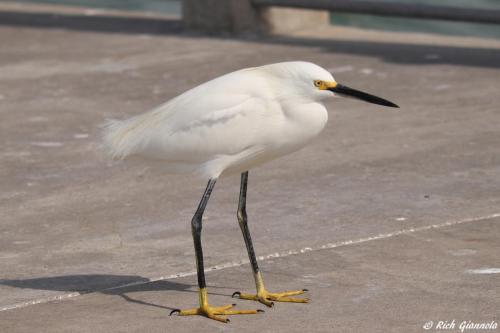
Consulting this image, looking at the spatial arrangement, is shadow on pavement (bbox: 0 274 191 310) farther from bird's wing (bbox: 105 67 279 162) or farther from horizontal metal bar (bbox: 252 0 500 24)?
horizontal metal bar (bbox: 252 0 500 24)

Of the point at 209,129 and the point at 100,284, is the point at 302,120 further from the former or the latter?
the point at 100,284

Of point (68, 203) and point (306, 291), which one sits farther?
point (68, 203)

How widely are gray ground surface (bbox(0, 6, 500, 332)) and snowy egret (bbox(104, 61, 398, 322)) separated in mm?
267

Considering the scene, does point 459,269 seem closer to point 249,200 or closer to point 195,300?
point 195,300

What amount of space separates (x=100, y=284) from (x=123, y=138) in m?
0.68

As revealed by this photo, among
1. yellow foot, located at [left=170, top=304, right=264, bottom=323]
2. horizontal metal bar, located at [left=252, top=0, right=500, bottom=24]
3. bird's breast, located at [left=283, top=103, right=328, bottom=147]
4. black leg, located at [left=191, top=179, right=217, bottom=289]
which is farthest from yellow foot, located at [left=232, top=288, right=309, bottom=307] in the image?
horizontal metal bar, located at [left=252, top=0, right=500, bottom=24]

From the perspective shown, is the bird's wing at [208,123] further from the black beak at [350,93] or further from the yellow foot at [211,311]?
the yellow foot at [211,311]

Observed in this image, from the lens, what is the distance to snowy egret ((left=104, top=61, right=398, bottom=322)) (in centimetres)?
491

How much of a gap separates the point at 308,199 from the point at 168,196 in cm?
82

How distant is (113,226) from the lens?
20.9ft

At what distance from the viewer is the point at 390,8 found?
11320mm

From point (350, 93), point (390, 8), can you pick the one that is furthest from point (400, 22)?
point (350, 93)

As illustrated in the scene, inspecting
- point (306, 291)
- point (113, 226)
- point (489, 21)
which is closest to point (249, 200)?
point (113, 226)

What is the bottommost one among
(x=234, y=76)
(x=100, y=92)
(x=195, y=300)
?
(x=100, y=92)
